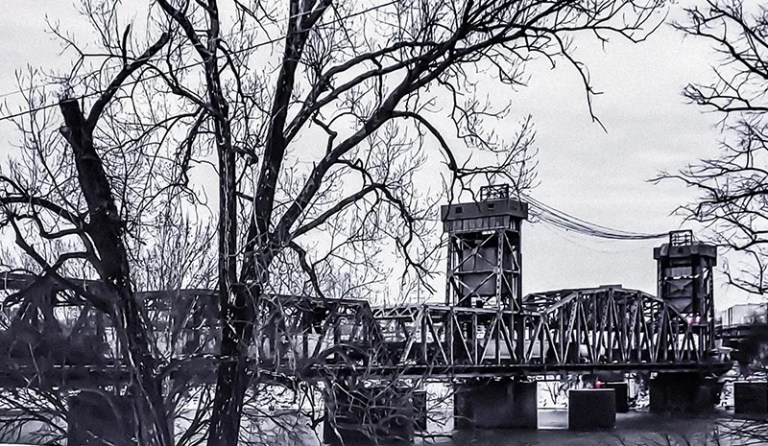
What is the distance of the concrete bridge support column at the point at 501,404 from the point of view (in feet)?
173

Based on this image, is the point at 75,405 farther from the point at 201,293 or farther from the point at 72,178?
the point at 72,178

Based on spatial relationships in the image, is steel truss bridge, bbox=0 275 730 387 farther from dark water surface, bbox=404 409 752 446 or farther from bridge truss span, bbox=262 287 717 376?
dark water surface, bbox=404 409 752 446

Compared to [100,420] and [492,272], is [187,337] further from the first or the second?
[492,272]

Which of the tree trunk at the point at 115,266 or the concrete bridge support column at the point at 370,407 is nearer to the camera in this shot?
the tree trunk at the point at 115,266

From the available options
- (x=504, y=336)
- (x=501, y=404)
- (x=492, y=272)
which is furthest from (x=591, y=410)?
(x=492, y=272)

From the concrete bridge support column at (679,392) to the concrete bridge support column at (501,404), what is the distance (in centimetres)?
1598

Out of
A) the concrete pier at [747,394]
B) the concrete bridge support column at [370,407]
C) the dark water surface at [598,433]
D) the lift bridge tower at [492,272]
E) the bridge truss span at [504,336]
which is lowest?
the dark water surface at [598,433]

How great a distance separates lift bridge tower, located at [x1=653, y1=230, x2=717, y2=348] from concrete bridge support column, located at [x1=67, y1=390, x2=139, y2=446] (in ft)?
143

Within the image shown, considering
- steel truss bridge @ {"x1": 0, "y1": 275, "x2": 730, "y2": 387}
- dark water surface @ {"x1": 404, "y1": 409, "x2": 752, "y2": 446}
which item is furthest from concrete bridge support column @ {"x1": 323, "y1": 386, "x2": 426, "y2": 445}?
dark water surface @ {"x1": 404, "y1": 409, "x2": 752, "y2": 446}

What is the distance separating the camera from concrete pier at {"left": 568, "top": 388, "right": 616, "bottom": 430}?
188ft

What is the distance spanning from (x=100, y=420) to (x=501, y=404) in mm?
36898

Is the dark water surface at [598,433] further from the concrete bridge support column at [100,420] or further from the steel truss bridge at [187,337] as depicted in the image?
the concrete bridge support column at [100,420]

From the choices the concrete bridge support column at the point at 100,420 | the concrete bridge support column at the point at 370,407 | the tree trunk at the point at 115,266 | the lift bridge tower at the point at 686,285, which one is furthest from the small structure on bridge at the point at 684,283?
the tree trunk at the point at 115,266

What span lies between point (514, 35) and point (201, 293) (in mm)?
6320
